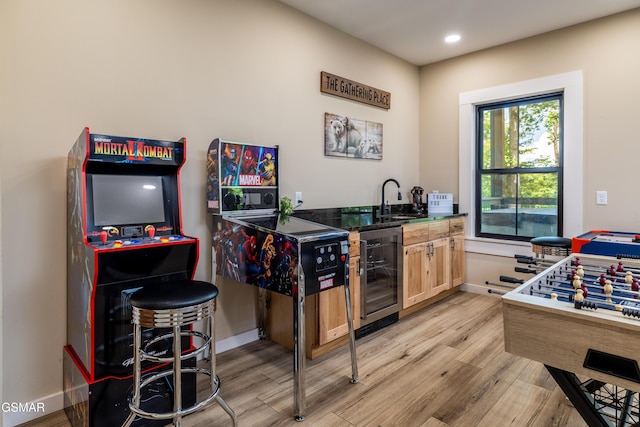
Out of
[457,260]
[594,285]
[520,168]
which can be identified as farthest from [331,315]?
[520,168]

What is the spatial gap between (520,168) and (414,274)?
5.85 feet

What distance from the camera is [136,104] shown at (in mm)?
2264

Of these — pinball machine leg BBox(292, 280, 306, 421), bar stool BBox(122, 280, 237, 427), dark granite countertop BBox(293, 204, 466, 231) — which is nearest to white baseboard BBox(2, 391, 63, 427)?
bar stool BBox(122, 280, 237, 427)

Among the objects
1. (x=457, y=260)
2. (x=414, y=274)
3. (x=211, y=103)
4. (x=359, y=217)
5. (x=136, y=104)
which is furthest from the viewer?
(x=457, y=260)

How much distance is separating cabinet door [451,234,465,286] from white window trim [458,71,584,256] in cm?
16

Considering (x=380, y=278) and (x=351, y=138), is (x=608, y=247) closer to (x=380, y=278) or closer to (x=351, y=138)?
(x=380, y=278)

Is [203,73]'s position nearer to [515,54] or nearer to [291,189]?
[291,189]

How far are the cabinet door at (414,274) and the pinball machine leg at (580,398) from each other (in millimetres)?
2014

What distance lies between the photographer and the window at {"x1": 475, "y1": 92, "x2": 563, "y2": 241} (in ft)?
12.3

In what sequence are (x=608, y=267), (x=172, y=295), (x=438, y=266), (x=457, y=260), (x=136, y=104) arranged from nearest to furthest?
(x=172, y=295) < (x=608, y=267) < (x=136, y=104) < (x=438, y=266) < (x=457, y=260)

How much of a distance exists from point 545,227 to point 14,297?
446 centimetres

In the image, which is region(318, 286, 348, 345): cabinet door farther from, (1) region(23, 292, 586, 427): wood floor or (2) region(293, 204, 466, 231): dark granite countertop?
(2) region(293, 204, 466, 231): dark granite countertop

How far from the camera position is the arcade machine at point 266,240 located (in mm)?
1962

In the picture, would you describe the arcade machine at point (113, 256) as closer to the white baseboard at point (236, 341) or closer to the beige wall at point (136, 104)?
the beige wall at point (136, 104)
